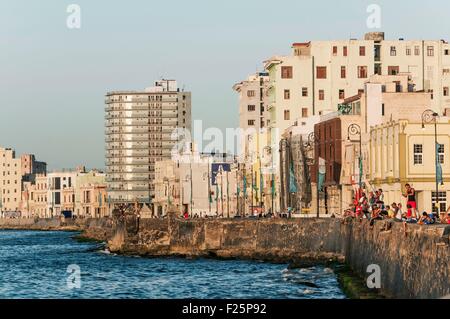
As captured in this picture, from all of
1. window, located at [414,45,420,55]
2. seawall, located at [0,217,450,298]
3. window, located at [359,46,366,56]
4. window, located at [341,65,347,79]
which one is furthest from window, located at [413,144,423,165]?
window, located at [414,45,420,55]

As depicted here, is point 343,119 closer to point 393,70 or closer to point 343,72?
point 343,72

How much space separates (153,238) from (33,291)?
48.0m

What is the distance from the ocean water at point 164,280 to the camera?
71.2m

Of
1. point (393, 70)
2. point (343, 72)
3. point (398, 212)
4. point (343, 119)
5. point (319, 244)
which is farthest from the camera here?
point (343, 72)

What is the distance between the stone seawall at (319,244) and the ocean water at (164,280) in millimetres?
3110

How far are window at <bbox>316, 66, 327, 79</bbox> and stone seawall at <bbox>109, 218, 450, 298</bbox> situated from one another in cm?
4194

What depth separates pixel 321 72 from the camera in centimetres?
16312

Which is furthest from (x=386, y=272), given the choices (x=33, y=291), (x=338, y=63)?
(x=338, y=63)

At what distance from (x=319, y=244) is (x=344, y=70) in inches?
2675

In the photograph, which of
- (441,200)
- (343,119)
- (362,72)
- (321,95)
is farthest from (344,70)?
(441,200)

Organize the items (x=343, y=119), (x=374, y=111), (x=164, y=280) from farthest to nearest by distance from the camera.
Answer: (x=343, y=119), (x=374, y=111), (x=164, y=280)

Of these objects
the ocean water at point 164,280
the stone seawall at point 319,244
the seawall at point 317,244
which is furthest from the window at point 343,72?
the ocean water at point 164,280
